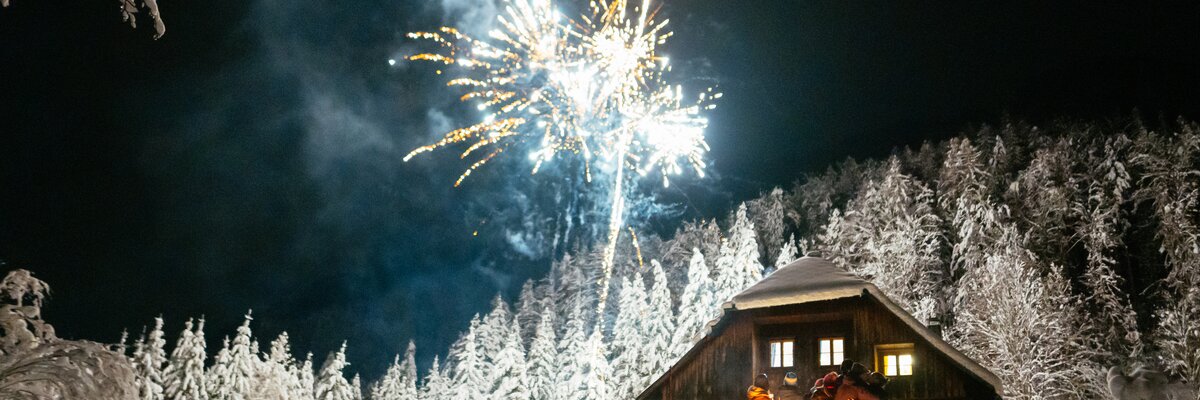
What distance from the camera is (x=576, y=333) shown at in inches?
1687

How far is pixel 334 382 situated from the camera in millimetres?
41938

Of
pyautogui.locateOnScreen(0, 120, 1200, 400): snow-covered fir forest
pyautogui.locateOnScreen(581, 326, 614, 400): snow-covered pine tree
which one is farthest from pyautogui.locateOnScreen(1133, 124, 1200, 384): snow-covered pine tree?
pyautogui.locateOnScreen(581, 326, 614, 400): snow-covered pine tree

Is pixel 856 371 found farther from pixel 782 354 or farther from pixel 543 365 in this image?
pixel 543 365

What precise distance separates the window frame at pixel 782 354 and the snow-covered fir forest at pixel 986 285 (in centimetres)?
1572

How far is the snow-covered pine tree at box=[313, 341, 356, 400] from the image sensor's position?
4150 cm

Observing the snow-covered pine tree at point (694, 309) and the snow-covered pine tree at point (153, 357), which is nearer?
the snow-covered pine tree at point (153, 357)

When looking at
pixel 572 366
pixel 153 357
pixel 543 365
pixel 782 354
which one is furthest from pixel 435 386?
pixel 782 354

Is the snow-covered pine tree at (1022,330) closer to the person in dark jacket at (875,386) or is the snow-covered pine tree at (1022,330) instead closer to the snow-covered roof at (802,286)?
the snow-covered roof at (802,286)

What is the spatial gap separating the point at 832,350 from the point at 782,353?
114 cm

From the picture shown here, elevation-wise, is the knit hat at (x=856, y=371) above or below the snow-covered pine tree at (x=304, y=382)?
below

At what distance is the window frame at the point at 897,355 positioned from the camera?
1736cm

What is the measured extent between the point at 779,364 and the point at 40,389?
46.7ft

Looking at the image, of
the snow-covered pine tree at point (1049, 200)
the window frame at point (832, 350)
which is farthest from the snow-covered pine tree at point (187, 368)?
the snow-covered pine tree at point (1049, 200)

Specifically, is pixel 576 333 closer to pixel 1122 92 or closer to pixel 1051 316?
pixel 1051 316
